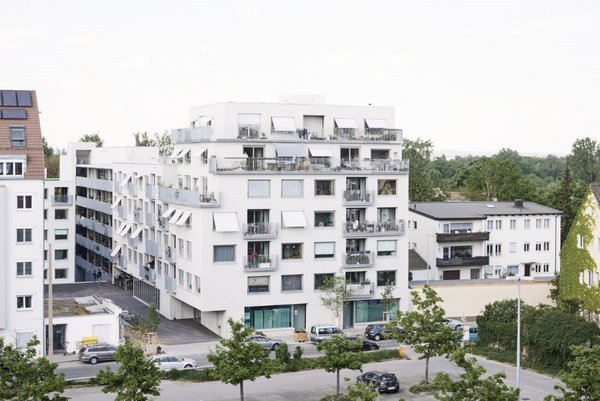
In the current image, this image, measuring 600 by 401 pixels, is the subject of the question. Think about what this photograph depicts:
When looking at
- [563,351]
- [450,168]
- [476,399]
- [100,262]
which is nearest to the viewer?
[476,399]

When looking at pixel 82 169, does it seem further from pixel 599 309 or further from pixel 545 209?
pixel 599 309

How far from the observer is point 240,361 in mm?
44250

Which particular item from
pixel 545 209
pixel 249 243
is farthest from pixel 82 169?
pixel 545 209

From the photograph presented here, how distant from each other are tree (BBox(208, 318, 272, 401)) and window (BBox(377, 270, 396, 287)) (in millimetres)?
25921

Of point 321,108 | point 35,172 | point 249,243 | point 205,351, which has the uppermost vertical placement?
point 321,108

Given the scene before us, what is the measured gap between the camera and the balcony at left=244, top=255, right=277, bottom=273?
6525cm

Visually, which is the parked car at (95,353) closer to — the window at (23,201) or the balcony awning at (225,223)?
the window at (23,201)

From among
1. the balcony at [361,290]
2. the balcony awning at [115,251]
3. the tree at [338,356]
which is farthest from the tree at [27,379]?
the balcony awning at [115,251]

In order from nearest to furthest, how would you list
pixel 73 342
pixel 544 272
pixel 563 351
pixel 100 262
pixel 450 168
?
pixel 563 351 → pixel 73 342 → pixel 544 272 → pixel 100 262 → pixel 450 168

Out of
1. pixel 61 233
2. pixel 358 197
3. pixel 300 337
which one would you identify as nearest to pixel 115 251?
pixel 61 233

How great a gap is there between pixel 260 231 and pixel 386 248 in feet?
35.1

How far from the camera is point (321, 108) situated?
226 ft

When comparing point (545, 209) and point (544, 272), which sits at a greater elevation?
point (545, 209)

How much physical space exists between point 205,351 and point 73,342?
9.00 m
